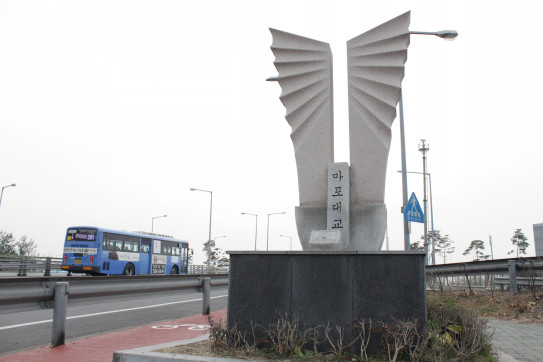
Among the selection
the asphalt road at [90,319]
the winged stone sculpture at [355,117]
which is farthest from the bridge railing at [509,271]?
the asphalt road at [90,319]

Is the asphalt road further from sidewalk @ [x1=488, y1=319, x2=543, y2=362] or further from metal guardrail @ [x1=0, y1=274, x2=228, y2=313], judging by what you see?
sidewalk @ [x1=488, y1=319, x2=543, y2=362]

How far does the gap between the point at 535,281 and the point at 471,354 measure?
8252mm

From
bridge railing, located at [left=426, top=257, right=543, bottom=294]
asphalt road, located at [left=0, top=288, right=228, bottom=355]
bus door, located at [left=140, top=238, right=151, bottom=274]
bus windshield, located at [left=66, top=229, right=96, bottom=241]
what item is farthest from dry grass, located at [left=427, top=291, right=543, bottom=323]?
bus door, located at [left=140, top=238, right=151, bottom=274]

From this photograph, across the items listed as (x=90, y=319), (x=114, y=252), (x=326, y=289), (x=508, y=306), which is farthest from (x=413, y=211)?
(x=114, y=252)

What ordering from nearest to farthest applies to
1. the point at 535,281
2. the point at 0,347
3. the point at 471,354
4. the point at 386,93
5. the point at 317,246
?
the point at 471,354 < the point at 0,347 < the point at 317,246 < the point at 386,93 < the point at 535,281

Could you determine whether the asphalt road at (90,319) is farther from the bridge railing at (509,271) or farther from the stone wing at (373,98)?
the bridge railing at (509,271)

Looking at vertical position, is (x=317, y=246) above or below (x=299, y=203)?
below

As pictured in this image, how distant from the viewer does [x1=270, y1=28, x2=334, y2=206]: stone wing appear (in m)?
7.73

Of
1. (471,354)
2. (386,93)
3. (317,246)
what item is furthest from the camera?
(386,93)

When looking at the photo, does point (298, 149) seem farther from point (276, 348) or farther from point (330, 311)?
point (276, 348)

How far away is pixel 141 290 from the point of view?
27.0ft

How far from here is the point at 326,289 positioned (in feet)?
17.5

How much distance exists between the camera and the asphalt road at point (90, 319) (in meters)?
7.03

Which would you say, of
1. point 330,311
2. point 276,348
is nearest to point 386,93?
point 330,311
